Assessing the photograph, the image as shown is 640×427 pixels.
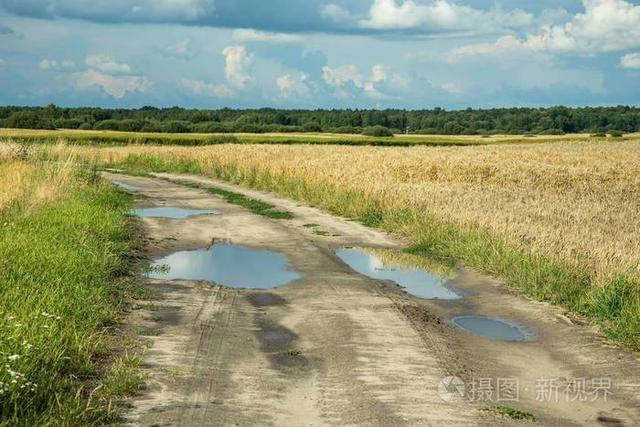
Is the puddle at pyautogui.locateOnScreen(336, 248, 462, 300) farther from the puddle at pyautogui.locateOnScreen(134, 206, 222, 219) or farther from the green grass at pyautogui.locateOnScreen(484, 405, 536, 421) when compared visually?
the puddle at pyautogui.locateOnScreen(134, 206, 222, 219)

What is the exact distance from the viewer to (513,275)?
43.9ft

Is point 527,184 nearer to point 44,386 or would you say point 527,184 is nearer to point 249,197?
point 249,197

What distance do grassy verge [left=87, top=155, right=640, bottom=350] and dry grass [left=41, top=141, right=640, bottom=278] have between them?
0.96 ft

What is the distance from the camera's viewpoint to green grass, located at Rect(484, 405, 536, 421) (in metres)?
6.83

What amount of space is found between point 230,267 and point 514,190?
49.0 ft

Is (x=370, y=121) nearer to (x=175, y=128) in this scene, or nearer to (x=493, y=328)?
(x=175, y=128)

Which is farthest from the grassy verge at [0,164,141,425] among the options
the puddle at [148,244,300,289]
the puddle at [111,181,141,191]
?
the puddle at [111,181,141,191]

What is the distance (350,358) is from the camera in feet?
27.9

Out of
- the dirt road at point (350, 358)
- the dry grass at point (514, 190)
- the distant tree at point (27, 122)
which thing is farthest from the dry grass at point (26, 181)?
the distant tree at point (27, 122)

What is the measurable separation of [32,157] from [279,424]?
26455 millimetres

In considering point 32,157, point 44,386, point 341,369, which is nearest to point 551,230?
point 341,369

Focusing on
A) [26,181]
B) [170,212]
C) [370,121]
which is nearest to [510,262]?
[170,212]

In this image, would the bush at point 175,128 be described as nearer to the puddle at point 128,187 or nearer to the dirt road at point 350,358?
the puddle at point 128,187

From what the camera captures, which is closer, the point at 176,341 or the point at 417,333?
the point at 176,341
